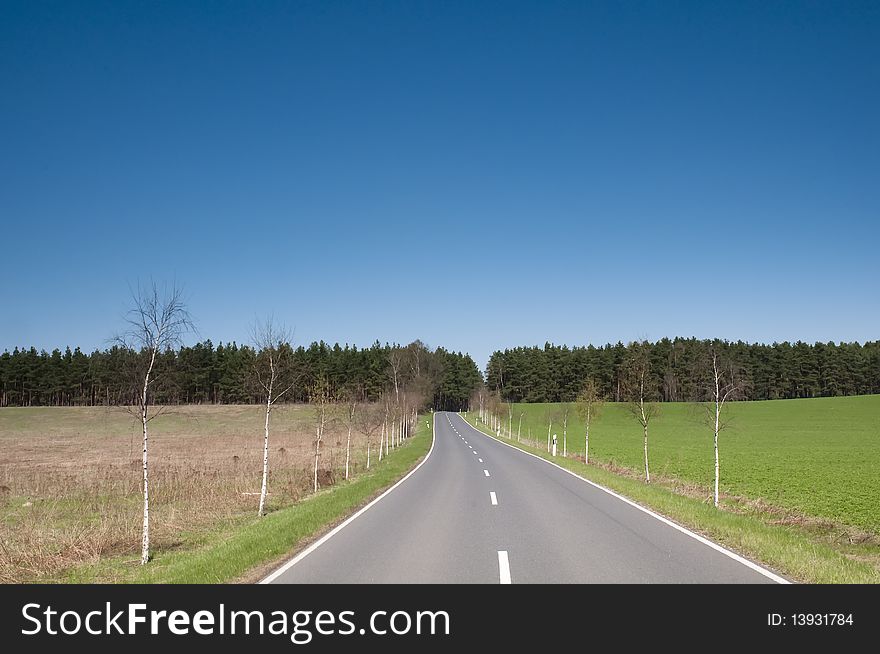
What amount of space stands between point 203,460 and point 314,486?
1540 cm

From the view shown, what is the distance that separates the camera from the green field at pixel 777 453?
20.7 meters

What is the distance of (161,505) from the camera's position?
→ 18.6 metres

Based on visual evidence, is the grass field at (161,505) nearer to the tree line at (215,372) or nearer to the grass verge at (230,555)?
the grass verge at (230,555)

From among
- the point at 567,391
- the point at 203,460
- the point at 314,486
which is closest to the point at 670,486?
the point at 314,486

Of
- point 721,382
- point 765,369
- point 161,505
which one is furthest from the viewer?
point 765,369

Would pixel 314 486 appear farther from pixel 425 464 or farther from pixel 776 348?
pixel 776 348

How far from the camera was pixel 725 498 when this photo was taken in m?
19.8

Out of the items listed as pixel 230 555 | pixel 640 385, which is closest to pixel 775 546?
pixel 230 555

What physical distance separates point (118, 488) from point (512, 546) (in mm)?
19552

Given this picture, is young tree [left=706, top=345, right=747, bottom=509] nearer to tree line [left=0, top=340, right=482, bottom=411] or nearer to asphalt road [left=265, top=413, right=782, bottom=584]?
asphalt road [left=265, top=413, right=782, bottom=584]

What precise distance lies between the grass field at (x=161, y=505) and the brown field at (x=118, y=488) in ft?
0.16

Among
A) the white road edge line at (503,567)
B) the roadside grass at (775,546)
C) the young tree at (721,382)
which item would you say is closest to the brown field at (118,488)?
the white road edge line at (503,567)

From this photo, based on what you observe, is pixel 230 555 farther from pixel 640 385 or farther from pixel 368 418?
pixel 368 418

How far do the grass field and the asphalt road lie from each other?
1.38 m
